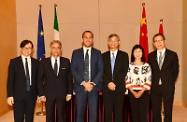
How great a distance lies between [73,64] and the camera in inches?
139

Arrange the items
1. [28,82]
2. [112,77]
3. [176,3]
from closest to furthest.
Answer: [28,82]
[112,77]
[176,3]

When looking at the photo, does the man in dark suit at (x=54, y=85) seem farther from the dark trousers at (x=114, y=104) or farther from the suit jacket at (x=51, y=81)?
the dark trousers at (x=114, y=104)

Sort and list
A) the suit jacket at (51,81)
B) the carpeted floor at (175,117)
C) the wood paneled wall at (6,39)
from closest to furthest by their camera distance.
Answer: the suit jacket at (51,81)
the carpeted floor at (175,117)
the wood paneled wall at (6,39)

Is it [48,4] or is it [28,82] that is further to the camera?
[48,4]

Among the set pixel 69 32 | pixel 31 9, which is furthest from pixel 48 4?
pixel 69 32

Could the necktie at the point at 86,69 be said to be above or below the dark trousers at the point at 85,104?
above

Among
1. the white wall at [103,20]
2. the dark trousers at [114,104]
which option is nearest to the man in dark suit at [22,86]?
the dark trousers at [114,104]

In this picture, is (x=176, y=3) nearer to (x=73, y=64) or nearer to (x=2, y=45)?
(x=73, y=64)

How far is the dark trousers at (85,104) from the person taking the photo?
347 cm

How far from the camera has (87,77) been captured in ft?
11.5

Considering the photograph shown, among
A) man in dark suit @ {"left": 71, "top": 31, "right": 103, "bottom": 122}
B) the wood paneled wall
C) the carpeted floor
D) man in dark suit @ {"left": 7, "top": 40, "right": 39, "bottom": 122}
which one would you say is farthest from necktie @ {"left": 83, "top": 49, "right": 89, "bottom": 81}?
the wood paneled wall

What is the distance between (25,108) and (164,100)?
6.28 ft

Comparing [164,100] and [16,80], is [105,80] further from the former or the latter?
[16,80]

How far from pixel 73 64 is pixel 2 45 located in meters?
2.73
